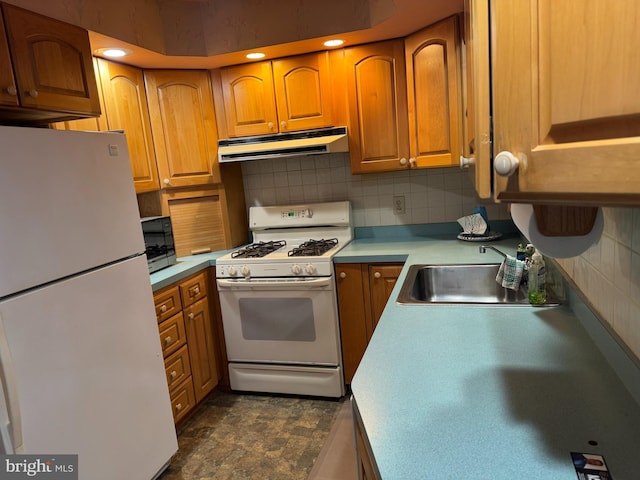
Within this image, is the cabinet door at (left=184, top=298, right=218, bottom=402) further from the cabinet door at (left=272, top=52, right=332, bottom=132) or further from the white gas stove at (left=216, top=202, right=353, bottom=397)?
the cabinet door at (left=272, top=52, right=332, bottom=132)

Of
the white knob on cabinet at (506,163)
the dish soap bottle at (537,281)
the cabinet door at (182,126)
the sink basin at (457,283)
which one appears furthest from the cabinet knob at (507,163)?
the cabinet door at (182,126)

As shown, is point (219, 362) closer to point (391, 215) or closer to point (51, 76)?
point (391, 215)

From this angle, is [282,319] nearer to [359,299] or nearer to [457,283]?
[359,299]

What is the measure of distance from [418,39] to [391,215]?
1111 millimetres

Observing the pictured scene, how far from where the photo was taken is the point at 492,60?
553 millimetres

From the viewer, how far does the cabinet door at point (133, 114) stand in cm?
229

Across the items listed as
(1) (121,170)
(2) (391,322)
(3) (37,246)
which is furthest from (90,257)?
(2) (391,322)

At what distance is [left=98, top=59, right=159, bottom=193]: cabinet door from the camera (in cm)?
229

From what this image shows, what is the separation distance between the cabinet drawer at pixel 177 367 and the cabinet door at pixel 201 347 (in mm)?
49

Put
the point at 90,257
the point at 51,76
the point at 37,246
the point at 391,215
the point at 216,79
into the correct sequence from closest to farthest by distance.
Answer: the point at 37,246 < the point at 90,257 < the point at 51,76 < the point at 216,79 < the point at 391,215

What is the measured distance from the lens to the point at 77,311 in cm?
150

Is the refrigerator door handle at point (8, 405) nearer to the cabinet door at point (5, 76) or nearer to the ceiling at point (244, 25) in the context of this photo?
the cabinet door at point (5, 76)

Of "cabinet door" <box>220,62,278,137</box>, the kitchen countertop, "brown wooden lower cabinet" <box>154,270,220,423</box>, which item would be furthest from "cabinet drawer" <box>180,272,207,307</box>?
the kitchen countertop

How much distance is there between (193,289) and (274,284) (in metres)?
0.48
